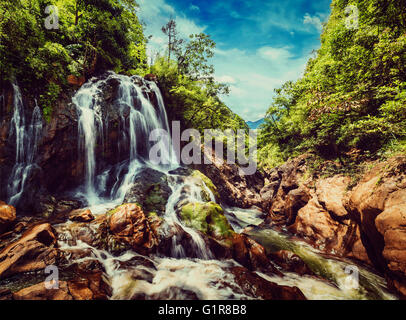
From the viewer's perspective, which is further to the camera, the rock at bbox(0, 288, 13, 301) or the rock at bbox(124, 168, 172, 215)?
the rock at bbox(124, 168, 172, 215)

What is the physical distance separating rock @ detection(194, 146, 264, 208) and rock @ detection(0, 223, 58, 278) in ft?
38.0

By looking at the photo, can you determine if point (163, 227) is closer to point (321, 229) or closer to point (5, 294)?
point (5, 294)

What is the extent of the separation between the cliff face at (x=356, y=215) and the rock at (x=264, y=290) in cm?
265

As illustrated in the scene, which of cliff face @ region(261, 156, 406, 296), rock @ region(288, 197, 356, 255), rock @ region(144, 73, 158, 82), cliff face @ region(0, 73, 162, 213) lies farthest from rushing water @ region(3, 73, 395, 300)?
rock @ region(144, 73, 158, 82)

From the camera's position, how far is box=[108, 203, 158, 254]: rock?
5.50 meters

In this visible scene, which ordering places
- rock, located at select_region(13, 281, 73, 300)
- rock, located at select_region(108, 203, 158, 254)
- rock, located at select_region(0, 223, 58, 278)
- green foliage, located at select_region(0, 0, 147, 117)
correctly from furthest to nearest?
1. green foliage, located at select_region(0, 0, 147, 117)
2. rock, located at select_region(108, 203, 158, 254)
3. rock, located at select_region(0, 223, 58, 278)
4. rock, located at select_region(13, 281, 73, 300)

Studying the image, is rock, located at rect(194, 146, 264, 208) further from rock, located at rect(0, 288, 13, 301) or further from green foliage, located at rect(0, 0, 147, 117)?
rock, located at rect(0, 288, 13, 301)

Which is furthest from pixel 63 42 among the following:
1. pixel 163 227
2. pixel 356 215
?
pixel 356 215

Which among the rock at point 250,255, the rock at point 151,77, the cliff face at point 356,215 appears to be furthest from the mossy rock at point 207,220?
the rock at point 151,77

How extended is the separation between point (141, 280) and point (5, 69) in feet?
31.4

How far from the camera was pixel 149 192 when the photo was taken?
9.34 meters

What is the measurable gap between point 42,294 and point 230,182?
1485cm

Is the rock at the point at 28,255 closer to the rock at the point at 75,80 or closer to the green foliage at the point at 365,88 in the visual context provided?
the rock at the point at 75,80

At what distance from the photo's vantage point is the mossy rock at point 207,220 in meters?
7.10
